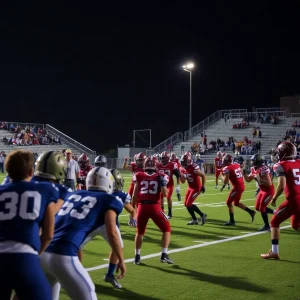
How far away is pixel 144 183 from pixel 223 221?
17.0ft

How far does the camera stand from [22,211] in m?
3.27

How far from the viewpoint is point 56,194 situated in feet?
11.5

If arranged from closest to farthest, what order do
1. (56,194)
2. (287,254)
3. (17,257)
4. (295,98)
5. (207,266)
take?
1. (17,257)
2. (56,194)
3. (207,266)
4. (287,254)
5. (295,98)

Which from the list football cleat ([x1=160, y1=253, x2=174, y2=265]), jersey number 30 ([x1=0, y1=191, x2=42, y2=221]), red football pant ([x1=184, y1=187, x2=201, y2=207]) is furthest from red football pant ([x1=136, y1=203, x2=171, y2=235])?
red football pant ([x1=184, y1=187, x2=201, y2=207])

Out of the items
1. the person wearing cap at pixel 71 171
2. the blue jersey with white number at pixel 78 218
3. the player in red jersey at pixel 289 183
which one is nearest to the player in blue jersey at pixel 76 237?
the blue jersey with white number at pixel 78 218

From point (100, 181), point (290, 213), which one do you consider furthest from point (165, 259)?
point (100, 181)

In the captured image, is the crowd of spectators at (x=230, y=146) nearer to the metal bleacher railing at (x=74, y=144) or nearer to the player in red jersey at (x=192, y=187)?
the metal bleacher railing at (x=74, y=144)

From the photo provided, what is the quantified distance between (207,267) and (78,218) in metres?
3.71

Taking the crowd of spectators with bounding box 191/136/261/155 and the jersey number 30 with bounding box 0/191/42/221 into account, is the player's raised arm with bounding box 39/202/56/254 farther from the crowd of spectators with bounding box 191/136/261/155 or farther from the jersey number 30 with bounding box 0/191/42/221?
the crowd of spectators with bounding box 191/136/261/155

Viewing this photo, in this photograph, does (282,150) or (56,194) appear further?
(282,150)

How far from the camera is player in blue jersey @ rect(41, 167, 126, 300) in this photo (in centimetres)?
375

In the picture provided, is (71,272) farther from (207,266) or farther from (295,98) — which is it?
(295,98)

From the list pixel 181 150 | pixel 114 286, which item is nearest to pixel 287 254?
pixel 114 286

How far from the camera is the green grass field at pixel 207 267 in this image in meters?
5.92
